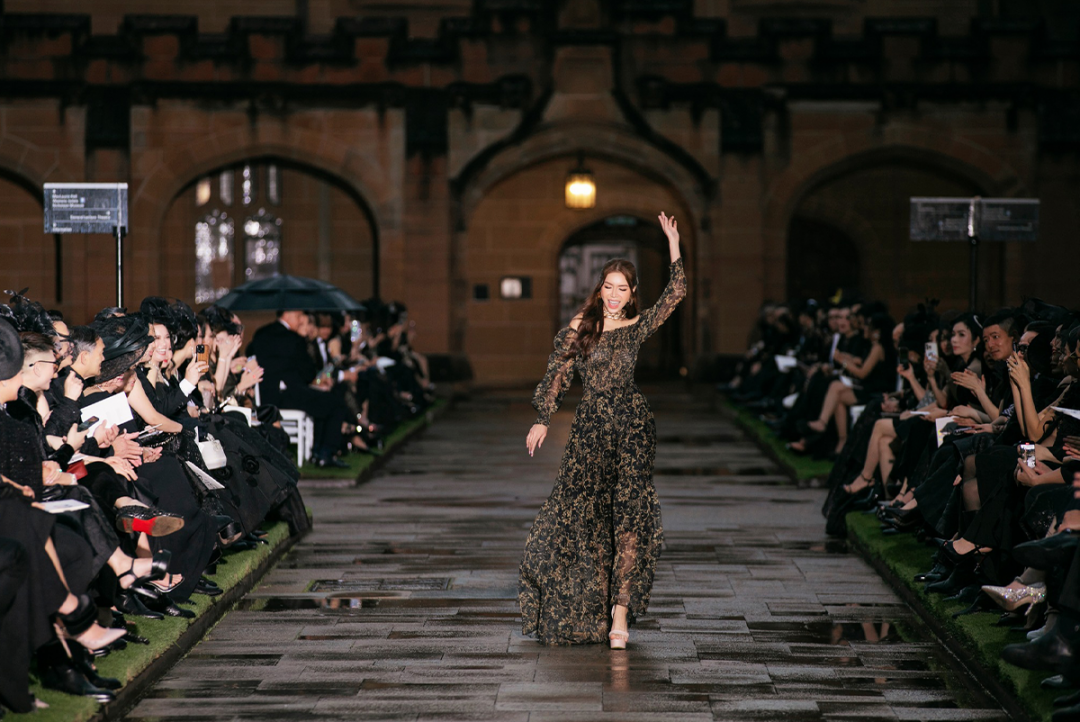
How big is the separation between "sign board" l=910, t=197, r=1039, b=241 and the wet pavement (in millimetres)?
3051

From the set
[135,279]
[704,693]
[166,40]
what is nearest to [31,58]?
[166,40]

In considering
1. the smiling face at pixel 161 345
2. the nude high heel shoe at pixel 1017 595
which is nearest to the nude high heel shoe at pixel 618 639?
the nude high heel shoe at pixel 1017 595

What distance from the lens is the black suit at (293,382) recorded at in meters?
11.9

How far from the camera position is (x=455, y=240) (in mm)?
20266

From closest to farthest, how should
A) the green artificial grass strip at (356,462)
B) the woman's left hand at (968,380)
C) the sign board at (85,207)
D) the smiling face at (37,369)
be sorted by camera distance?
the smiling face at (37,369), the woman's left hand at (968,380), the sign board at (85,207), the green artificial grass strip at (356,462)

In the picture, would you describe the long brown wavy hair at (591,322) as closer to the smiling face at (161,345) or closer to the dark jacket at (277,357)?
the smiling face at (161,345)

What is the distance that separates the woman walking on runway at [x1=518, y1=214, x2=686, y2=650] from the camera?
6.26 meters

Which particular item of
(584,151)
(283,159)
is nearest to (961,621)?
(584,151)

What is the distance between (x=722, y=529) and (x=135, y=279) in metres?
12.2

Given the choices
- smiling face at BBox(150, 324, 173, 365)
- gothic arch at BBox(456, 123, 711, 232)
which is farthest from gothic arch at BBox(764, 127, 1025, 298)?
smiling face at BBox(150, 324, 173, 365)

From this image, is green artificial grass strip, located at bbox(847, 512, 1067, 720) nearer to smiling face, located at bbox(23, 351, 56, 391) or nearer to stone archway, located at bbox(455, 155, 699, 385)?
smiling face, located at bbox(23, 351, 56, 391)

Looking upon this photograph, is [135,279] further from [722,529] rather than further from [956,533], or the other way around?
[956,533]

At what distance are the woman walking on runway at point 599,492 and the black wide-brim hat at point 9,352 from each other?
2208 millimetres

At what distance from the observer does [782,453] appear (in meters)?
13.0
